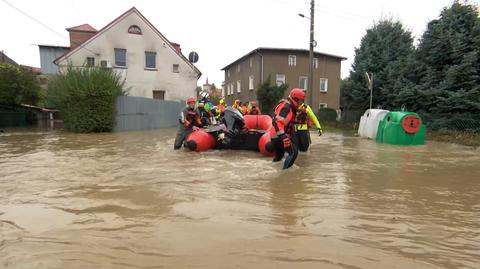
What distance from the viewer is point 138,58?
25703mm

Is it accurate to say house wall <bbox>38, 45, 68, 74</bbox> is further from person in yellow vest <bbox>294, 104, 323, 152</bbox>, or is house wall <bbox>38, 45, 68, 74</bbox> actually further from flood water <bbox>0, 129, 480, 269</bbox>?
person in yellow vest <bbox>294, 104, 323, 152</bbox>

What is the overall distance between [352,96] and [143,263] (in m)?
19.5

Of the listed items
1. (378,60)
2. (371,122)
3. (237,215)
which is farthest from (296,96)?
(378,60)

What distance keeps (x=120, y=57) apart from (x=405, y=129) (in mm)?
20255

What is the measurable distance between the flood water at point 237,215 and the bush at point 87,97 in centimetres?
854

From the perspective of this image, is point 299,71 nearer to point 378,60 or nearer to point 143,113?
point 378,60

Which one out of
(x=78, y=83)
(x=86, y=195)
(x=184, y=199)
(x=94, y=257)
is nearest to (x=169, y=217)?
(x=184, y=199)

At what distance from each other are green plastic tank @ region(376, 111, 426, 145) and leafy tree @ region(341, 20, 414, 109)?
22.2 feet

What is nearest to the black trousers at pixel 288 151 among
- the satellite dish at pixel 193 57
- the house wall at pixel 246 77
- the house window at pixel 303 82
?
the satellite dish at pixel 193 57

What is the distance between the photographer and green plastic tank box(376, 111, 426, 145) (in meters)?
→ 11.8

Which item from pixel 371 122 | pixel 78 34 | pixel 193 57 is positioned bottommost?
pixel 371 122

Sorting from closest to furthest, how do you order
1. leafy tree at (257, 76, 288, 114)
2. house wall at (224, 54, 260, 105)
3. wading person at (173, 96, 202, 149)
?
1. wading person at (173, 96, 202, 149)
2. leafy tree at (257, 76, 288, 114)
3. house wall at (224, 54, 260, 105)

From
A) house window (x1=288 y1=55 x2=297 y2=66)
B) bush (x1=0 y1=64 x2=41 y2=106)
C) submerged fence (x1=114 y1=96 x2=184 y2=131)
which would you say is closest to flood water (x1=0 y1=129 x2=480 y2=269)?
submerged fence (x1=114 y1=96 x2=184 y2=131)

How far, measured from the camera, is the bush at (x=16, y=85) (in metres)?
21.4
